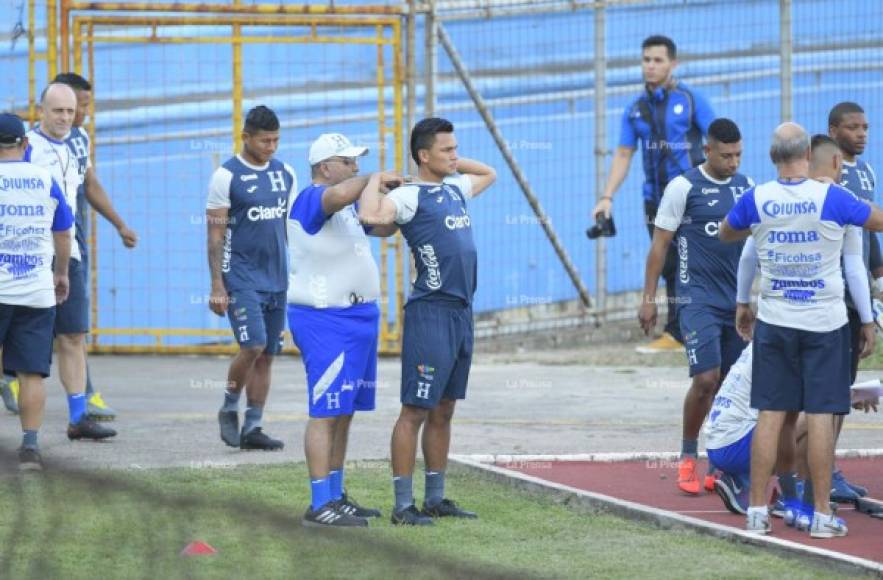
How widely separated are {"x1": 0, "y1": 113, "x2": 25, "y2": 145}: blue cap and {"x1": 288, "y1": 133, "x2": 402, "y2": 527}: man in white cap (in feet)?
6.45

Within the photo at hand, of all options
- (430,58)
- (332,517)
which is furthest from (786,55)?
(332,517)

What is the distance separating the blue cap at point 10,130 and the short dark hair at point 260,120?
146cm

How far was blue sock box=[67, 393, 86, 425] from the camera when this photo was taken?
11.1m

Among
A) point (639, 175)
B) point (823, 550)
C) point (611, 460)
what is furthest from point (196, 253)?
point (823, 550)

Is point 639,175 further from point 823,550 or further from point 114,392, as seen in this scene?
point 823,550

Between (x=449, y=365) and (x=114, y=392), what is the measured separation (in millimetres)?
5710

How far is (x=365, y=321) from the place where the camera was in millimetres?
8656

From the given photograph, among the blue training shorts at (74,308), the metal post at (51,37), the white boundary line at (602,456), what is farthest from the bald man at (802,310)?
the metal post at (51,37)

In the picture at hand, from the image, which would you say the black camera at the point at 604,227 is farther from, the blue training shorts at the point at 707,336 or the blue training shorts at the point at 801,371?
the blue training shorts at the point at 801,371

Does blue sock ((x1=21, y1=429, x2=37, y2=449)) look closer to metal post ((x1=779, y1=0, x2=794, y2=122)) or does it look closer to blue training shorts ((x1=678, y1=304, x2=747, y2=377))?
blue training shorts ((x1=678, y1=304, x2=747, y2=377))

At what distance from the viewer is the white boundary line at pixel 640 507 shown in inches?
295

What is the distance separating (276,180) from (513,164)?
492 cm

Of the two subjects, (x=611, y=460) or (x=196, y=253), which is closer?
(x=611, y=460)

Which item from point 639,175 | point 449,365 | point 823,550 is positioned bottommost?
point 823,550
